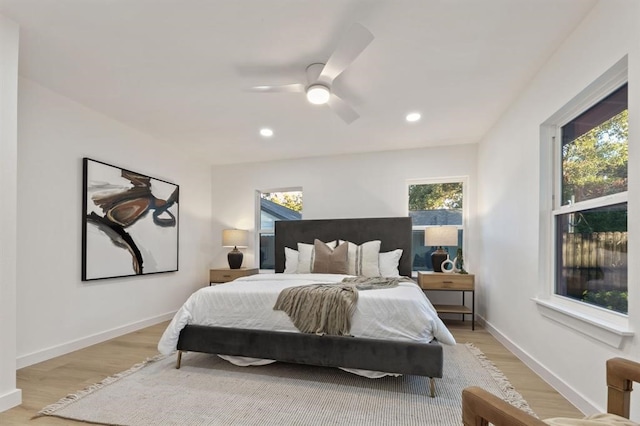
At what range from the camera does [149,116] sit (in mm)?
3541

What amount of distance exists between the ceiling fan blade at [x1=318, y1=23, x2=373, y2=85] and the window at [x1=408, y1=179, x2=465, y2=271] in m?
2.86

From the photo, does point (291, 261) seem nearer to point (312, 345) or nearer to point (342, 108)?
point (312, 345)

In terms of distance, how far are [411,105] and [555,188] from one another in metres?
1.48

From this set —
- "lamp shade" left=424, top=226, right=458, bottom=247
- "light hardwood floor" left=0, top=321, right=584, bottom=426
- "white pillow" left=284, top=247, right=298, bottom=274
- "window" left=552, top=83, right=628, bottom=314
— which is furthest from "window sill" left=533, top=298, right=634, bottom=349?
"white pillow" left=284, top=247, right=298, bottom=274

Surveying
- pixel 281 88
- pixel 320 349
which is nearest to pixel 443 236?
pixel 320 349

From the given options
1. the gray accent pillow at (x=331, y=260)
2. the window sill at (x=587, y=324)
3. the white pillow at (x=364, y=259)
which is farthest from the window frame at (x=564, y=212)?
the gray accent pillow at (x=331, y=260)

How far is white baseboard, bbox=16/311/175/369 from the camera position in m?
2.71

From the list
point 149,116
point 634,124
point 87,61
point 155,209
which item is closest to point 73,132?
point 149,116

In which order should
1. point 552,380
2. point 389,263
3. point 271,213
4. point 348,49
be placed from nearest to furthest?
point 348,49 < point 552,380 < point 389,263 < point 271,213

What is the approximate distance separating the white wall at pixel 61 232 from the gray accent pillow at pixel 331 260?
2.15 meters

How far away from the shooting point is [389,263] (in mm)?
4117

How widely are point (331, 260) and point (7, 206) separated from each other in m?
2.93

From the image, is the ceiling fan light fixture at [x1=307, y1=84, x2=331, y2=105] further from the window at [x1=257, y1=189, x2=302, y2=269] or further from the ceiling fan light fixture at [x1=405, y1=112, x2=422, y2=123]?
the window at [x1=257, y1=189, x2=302, y2=269]

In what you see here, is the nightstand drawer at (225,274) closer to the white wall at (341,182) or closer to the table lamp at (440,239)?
the white wall at (341,182)
